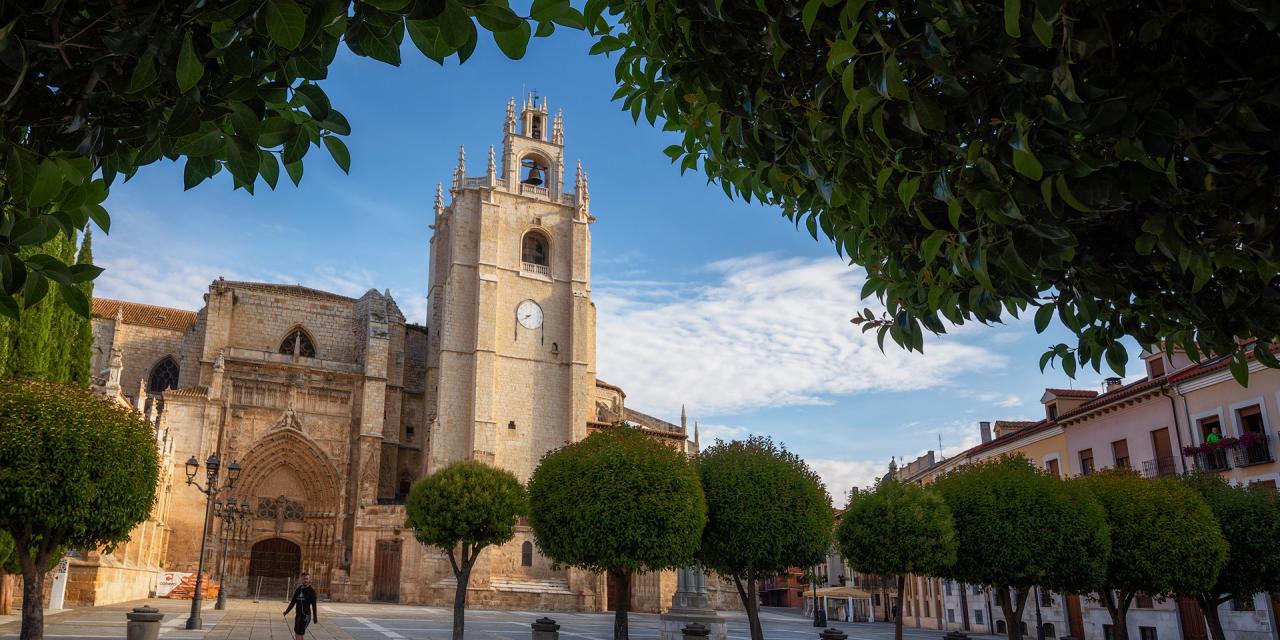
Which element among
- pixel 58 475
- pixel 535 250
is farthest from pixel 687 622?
pixel 535 250

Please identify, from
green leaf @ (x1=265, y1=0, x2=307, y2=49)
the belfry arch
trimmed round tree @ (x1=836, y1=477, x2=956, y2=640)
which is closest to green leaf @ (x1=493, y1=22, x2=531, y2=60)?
green leaf @ (x1=265, y1=0, x2=307, y2=49)

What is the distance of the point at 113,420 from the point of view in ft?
43.9

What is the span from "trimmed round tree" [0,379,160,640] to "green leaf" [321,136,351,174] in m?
11.9

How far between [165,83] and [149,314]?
45.6 meters

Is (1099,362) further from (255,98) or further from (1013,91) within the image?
(255,98)

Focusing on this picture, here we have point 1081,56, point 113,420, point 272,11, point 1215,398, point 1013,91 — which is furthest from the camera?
point 1215,398

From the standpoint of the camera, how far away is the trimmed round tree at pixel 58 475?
12.0 metres

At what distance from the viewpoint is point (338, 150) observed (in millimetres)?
3053

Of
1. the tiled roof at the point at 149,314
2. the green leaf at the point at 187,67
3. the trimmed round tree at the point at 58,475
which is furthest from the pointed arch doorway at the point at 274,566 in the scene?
the green leaf at the point at 187,67

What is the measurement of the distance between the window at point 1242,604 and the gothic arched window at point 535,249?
31.7 m

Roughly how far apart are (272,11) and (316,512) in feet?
134

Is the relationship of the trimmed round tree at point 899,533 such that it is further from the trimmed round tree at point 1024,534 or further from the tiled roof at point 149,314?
the tiled roof at point 149,314

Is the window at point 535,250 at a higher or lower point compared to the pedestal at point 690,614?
higher

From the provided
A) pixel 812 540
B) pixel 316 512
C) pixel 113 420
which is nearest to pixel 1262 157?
pixel 113 420
